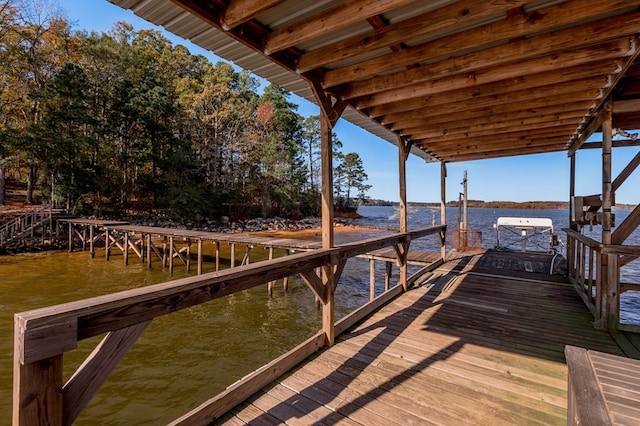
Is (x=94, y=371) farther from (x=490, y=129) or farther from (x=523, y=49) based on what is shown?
(x=490, y=129)

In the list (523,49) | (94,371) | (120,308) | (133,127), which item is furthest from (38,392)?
(133,127)

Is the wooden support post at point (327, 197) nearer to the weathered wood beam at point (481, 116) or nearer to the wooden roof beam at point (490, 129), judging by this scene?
the weathered wood beam at point (481, 116)

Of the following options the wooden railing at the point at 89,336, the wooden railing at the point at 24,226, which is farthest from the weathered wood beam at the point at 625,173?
the wooden railing at the point at 24,226

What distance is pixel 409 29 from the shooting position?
213 cm

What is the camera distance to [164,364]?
14.5 ft

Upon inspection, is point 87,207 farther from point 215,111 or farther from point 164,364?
point 164,364

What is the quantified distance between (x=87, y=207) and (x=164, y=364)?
57.8 ft

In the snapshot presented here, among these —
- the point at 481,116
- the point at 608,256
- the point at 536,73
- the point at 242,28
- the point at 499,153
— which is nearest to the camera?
the point at 242,28

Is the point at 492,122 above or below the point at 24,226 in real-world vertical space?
above

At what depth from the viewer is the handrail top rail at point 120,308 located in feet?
3.75

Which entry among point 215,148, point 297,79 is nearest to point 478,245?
point 297,79

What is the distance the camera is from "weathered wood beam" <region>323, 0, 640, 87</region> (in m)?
1.90

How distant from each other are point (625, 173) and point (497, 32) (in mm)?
3170

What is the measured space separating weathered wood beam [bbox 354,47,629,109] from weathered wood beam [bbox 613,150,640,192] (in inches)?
56.8
